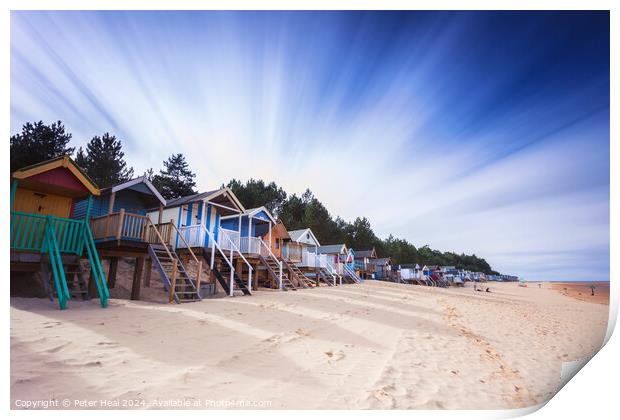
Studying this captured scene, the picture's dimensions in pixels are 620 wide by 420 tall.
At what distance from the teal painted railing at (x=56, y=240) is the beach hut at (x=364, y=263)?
34409 millimetres

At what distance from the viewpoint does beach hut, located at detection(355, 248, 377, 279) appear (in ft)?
134

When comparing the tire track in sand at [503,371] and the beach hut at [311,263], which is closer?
the tire track in sand at [503,371]

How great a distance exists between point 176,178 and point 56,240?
2674cm

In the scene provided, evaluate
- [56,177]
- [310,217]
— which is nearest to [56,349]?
[56,177]

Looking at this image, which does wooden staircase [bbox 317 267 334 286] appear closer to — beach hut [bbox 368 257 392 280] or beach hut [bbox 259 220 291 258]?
beach hut [bbox 259 220 291 258]

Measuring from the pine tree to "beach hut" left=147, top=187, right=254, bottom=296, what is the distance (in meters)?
17.5

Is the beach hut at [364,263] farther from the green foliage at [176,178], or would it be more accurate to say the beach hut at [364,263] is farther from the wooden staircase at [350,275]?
the green foliage at [176,178]

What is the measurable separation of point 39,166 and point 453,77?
357 inches

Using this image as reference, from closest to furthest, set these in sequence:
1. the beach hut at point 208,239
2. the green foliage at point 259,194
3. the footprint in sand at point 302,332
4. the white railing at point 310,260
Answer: the footprint in sand at point 302,332 → the beach hut at point 208,239 → the white railing at point 310,260 → the green foliage at point 259,194

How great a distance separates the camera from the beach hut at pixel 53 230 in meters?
6.90

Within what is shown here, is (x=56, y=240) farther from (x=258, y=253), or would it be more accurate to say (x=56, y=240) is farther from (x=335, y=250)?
(x=335, y=250)

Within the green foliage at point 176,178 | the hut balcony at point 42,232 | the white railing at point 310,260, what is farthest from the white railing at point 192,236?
the green foliage at point 176,178

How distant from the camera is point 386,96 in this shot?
470 cm

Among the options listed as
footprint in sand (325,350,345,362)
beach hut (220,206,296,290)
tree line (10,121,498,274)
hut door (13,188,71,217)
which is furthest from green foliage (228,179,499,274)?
footprint in sand (325,350,345,362)
